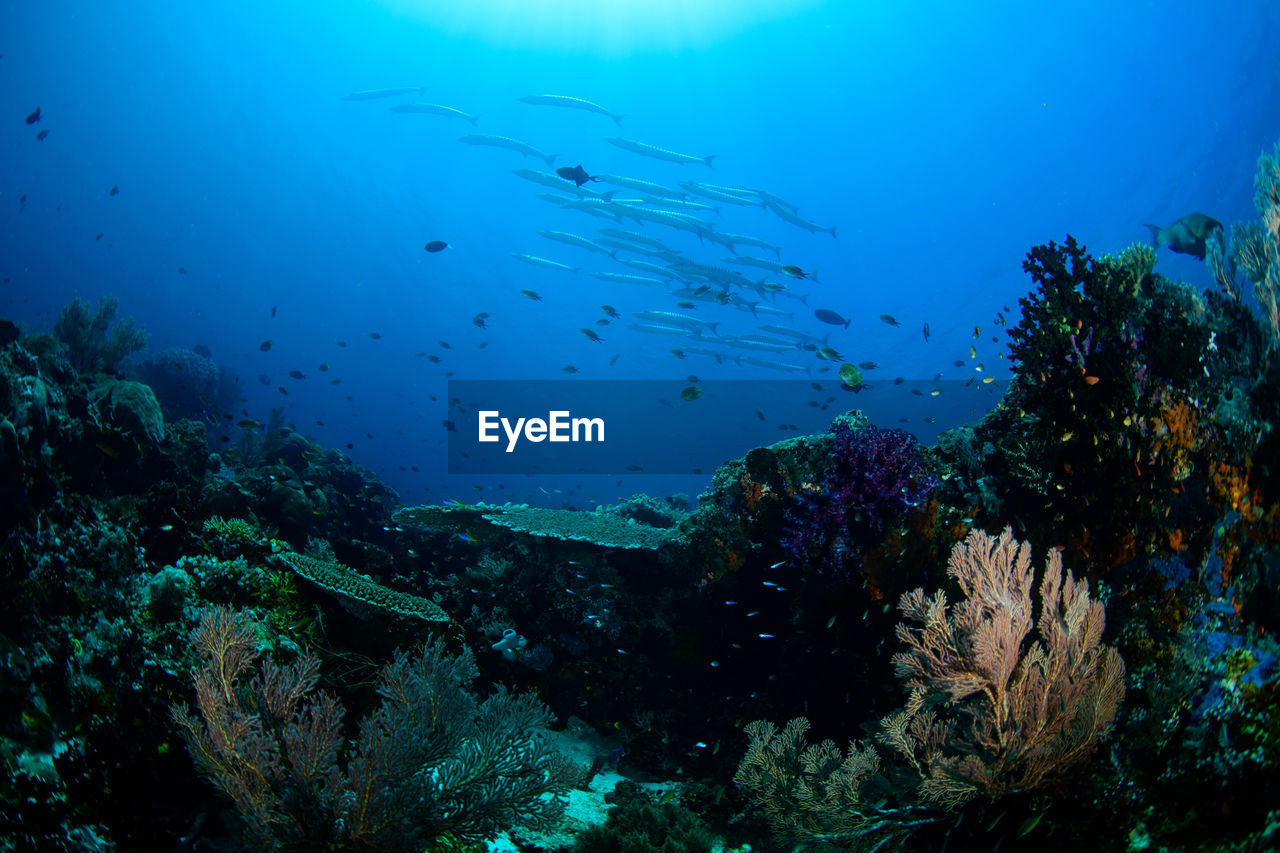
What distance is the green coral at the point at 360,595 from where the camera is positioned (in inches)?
194

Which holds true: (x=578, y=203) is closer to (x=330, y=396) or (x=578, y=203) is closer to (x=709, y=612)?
(x=709, y=612)

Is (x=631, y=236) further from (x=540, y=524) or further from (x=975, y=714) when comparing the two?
(x=975, y=714)

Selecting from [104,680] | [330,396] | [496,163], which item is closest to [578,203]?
[104,680]

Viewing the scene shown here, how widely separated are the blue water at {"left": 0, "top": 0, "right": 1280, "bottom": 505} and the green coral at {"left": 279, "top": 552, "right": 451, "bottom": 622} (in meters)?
18.8

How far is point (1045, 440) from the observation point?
5316mm

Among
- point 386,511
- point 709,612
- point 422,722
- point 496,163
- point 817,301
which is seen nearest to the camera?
point 422,722

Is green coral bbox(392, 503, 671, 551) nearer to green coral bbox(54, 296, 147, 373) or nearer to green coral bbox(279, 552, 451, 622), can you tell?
green coral bbox(279, 552, 451, 622)

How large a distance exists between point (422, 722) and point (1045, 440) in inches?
247

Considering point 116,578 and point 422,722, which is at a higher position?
point 116,578

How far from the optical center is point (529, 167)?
232 feet

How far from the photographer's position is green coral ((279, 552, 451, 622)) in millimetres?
4934

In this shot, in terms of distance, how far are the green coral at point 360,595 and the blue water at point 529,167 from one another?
18.8 metres

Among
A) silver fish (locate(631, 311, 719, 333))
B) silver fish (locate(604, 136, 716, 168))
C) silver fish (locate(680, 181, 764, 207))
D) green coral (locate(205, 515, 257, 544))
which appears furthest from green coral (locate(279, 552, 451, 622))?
silver fish (locate(680, 181, 764, 207))

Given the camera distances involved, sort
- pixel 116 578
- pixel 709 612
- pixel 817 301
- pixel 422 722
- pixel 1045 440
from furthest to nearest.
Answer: pixel 817 301
pixel 709 612
pixel 1045 440
pixel 116 578
pixel 422 722
